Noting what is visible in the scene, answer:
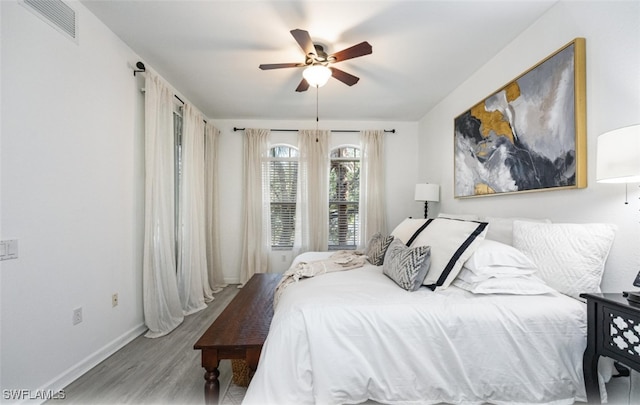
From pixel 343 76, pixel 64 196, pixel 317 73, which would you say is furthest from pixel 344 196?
pixel 64 196

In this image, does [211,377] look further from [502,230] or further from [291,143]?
[291,143]

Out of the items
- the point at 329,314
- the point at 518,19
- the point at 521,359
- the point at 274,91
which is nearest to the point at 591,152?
the point at 518,19

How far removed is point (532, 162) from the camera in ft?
6.54

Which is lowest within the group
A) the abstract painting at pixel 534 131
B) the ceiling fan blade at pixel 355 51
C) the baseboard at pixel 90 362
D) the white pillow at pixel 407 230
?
the baseboard at pixel 90 362

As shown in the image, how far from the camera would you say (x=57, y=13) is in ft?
5.50

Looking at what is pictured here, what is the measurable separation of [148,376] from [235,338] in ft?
2.92

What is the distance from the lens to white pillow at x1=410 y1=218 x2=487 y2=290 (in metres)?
1.66

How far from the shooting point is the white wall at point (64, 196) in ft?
4.67

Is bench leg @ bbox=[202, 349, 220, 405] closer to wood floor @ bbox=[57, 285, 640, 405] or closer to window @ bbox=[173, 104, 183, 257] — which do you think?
wood floor @ bbox=[57, 285, 640, 405]

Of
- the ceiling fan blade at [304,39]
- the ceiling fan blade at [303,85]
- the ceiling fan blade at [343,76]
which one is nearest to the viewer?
the ceiling fan blade at [304,39]

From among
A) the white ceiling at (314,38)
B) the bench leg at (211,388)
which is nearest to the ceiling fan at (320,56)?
the white ceiling at (314,38)

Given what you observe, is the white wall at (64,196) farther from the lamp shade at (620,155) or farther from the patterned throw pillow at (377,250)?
the lamp shade at (620,155)

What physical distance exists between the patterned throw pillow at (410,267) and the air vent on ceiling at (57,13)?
280 centimetres

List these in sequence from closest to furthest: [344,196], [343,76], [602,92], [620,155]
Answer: [620,155] → [602,92] → [343,76] → [344,196]
